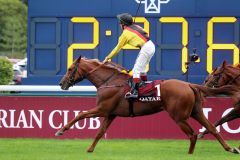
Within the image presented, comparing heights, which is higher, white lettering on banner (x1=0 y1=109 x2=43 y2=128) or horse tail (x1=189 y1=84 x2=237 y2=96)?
horse tail (x1=189 y1=84 x2=237 y2=96)

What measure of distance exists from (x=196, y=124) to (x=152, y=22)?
1.97 m

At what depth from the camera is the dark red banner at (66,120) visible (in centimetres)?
1614

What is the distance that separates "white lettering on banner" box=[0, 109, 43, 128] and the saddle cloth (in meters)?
3.20

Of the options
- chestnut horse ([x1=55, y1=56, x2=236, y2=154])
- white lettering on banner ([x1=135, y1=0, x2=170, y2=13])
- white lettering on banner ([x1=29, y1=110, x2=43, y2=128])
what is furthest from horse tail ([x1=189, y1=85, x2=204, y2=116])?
white lettering on banner ([x1=29, y1=110, x2=43, y2=128])

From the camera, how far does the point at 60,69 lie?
16438 millimetres

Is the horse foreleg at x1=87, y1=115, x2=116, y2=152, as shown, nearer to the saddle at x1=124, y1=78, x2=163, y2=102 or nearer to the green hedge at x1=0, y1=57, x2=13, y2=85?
the saddle at x1=124, y1=78, x2=163, y2=102

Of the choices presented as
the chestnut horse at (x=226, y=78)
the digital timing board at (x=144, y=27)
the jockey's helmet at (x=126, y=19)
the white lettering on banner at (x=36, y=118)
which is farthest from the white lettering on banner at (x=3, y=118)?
the chestnut horse at (x=226, y=78)

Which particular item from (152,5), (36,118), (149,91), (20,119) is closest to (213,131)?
(149,91)

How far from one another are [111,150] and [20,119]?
2.84 m

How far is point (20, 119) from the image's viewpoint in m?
16.2

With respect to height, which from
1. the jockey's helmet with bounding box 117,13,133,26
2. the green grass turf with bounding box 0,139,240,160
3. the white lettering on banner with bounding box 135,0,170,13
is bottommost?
the green grass turf with bounding box 0,139,240,160

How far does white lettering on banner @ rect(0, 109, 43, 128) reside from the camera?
53.0 ft

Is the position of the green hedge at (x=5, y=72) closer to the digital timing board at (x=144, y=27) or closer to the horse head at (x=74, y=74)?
the digital timing board at (x=144, y=27)

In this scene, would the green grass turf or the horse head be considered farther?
the horse head
